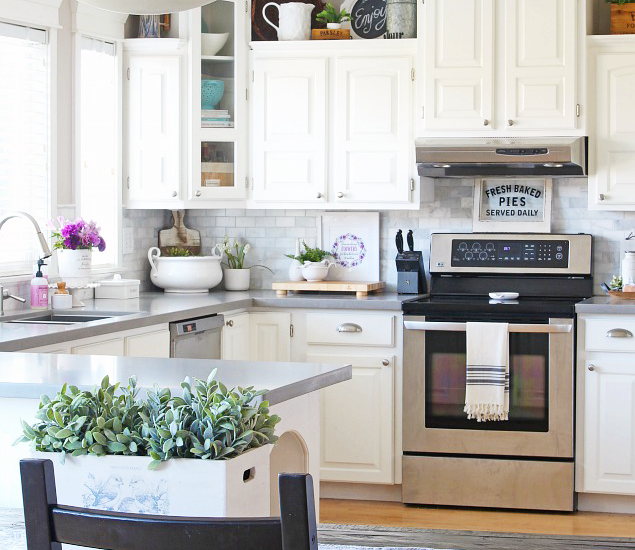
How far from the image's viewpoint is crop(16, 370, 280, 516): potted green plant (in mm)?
1562

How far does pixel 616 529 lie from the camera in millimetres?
4539

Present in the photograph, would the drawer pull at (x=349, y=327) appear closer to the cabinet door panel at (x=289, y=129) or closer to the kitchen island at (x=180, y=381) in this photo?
the cabinet door panel at (x=289, y=129)

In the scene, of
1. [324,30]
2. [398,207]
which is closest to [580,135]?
[398,207]

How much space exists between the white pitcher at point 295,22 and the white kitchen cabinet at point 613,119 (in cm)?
140

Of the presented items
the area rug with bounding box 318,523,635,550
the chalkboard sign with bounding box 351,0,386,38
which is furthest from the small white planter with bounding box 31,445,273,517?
the chalkboard sign with bounding box 351,0,386,38

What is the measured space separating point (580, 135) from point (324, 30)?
1377mm

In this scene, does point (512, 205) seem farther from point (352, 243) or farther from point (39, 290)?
point (39, 290)

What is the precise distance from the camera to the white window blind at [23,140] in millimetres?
4391

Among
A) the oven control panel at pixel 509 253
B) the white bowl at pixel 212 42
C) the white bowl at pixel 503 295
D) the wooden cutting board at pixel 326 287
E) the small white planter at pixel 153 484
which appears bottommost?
the small white planter at pixel 153 484

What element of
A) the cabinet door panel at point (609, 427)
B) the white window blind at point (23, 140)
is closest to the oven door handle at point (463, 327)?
the cabinet door panel at point (609, 427)

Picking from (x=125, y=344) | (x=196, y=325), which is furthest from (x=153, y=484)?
(x=196, y=325)

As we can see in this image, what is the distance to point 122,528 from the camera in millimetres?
1103

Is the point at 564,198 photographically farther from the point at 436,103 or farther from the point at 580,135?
the point at 436,103

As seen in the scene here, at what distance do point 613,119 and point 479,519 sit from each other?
195cm
